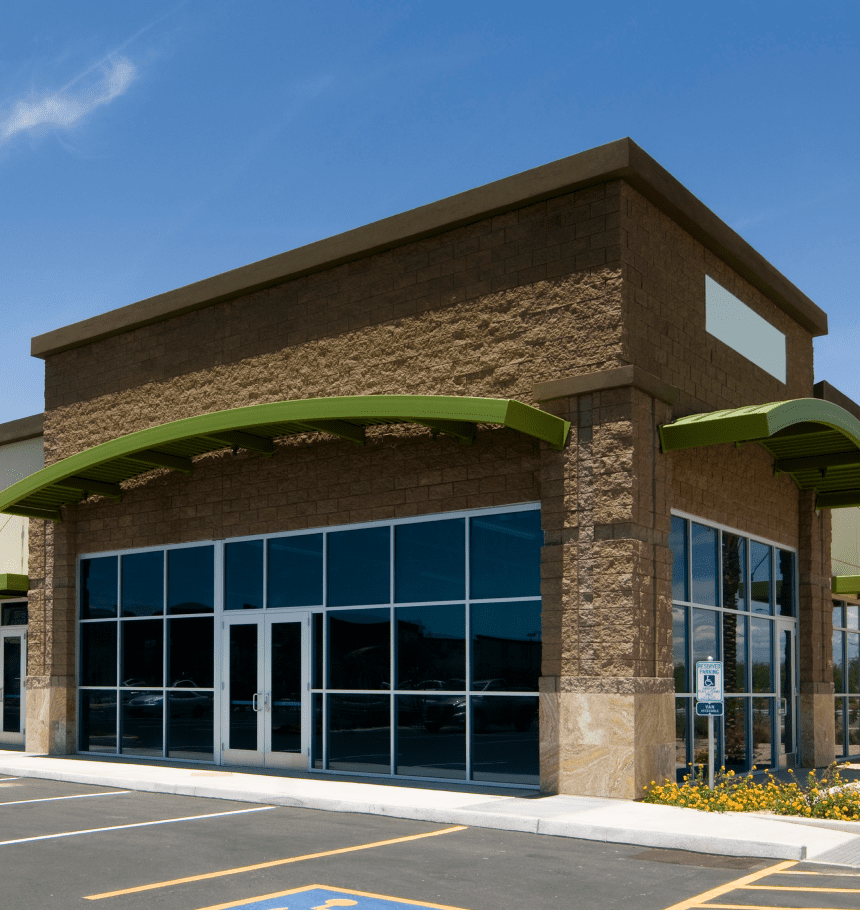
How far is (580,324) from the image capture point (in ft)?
49.5

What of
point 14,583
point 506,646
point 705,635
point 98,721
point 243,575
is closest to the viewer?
point 506,646

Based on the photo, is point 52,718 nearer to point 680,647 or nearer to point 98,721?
point 98,721

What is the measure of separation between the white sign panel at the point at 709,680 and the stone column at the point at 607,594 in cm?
77

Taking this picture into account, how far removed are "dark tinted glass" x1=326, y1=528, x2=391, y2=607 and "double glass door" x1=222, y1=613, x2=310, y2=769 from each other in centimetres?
76

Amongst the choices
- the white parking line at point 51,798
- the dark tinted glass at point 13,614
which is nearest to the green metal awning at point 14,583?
the dark tinted glass at point 13,614

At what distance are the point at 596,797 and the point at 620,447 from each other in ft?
14.4

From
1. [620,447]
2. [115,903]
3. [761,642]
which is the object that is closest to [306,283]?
[620,447]

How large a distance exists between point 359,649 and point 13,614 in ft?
36.5

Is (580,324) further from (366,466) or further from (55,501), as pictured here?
(55,501)

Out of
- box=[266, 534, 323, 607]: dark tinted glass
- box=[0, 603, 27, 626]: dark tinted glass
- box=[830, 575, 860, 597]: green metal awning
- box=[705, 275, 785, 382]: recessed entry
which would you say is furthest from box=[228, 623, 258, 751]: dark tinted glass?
box=[830, 575, 860, 597]: green metal awning

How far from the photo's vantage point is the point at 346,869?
9789 millimetres

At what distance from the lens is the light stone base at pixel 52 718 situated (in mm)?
20766

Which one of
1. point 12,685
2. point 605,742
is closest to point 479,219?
point 605,742

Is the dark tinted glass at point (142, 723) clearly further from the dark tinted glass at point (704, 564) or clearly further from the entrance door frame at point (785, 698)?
the entrance door frame at point (785, 698)
